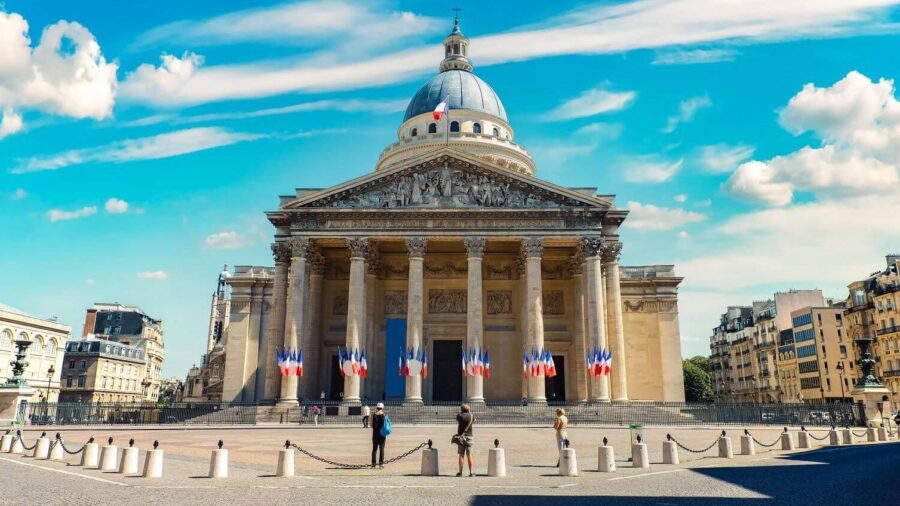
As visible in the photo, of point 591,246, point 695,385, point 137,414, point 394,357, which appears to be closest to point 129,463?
point 137,414

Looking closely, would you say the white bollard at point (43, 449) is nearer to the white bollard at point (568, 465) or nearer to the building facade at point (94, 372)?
the white bollard at point (568, 465)

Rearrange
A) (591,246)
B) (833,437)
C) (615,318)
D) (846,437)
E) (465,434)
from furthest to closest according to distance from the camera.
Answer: (615,318), (591,246), (846,437), (833,437), (465,434)

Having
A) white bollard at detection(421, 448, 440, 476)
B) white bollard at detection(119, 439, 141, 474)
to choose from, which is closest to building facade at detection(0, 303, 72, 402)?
white bollard at detection(119, 439, 141, 474)

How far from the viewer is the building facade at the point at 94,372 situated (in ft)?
279

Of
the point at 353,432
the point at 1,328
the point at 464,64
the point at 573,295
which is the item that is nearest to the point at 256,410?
the point at 353,432

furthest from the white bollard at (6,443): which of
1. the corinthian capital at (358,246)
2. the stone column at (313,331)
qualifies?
the corinthian capital at (358,246)

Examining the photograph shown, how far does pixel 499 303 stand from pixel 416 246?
978 centimetres

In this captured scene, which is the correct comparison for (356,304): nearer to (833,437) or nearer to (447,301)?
(447,301)

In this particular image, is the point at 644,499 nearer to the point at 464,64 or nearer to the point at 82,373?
the point at 464,64

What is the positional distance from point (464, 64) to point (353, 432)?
56.3 m

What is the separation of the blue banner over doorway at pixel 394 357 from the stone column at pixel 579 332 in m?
12.4

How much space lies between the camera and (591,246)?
41.5 metres

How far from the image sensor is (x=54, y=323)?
68.7 m

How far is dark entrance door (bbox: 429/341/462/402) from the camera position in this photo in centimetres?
4666
